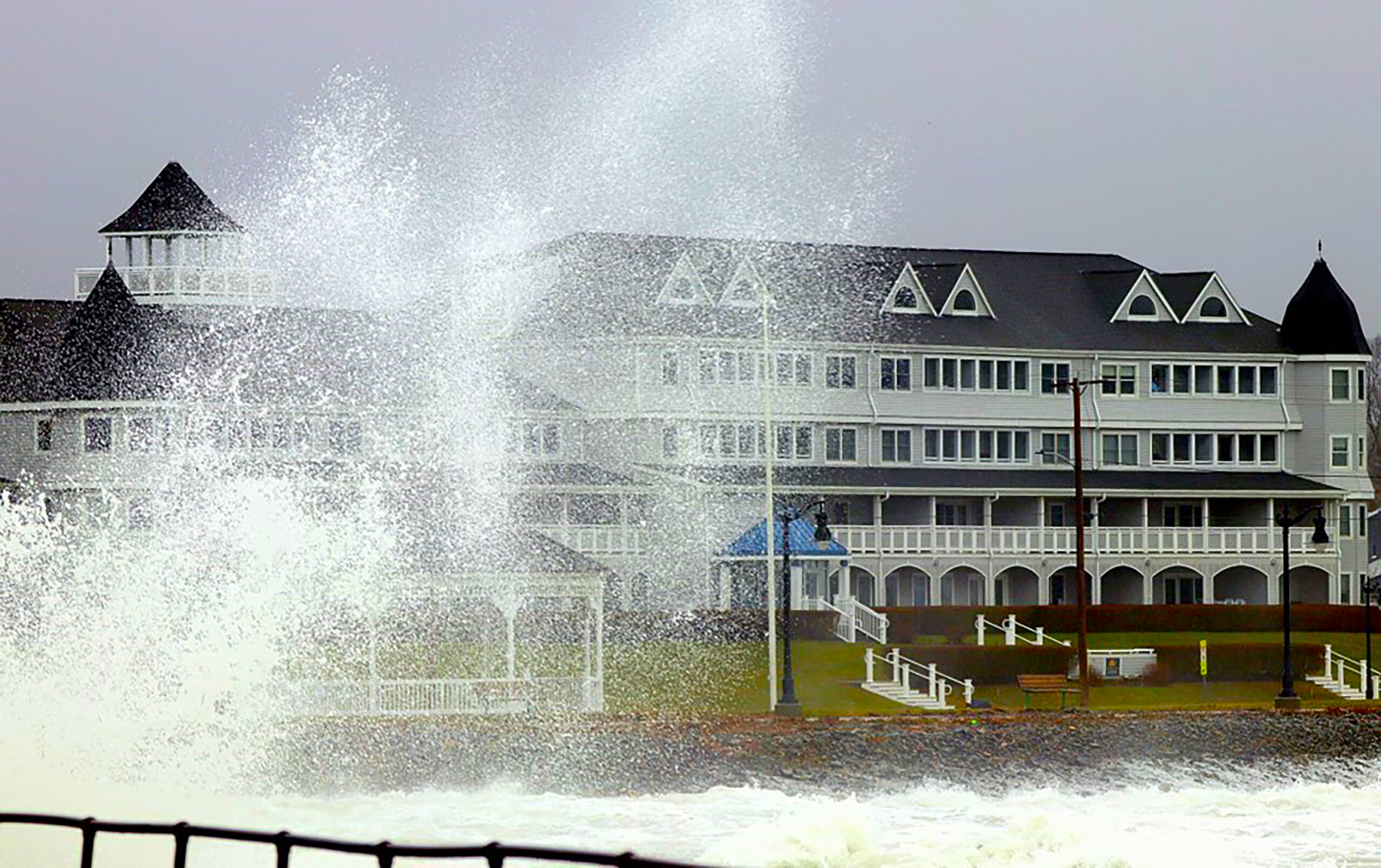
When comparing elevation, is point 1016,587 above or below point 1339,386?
below

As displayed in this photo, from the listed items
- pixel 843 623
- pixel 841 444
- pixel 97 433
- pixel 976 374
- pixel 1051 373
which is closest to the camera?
pixel 97 433

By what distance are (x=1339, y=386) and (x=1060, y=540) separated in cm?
1618

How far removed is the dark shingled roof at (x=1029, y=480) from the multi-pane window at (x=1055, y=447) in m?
0.62

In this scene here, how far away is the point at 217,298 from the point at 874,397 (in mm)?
23250

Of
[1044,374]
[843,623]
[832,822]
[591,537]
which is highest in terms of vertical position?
[1044,374]

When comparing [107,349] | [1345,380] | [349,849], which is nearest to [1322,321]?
[1345,380]

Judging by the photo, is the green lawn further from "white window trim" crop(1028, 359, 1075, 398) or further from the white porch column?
"white window trim" crop(1028, 359, 1075, 398)

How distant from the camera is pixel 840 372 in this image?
82.2 meters

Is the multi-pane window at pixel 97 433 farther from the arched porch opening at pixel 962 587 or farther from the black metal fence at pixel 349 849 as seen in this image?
the black metal fence at pixel 349 849

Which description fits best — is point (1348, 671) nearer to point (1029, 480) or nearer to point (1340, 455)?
point (1029, 480)

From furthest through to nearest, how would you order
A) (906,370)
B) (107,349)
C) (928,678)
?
(906,370) < (107,349) < (928,678)

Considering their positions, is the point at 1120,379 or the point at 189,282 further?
the point at 1120,379

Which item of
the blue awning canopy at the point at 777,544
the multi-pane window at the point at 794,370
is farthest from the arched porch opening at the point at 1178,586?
the blue awning canopy at the point at 777,544

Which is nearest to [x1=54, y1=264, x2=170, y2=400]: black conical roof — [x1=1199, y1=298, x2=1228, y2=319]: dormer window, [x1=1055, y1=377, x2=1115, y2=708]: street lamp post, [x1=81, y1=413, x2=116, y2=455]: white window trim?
[x1=81, y1=413, x2=116, y2=455]: white window trim
